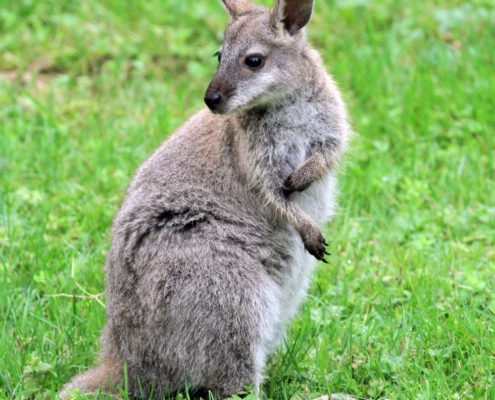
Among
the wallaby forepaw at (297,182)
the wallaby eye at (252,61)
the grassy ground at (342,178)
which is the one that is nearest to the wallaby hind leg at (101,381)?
the grassy ground at (342,178)

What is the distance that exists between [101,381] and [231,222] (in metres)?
1.02

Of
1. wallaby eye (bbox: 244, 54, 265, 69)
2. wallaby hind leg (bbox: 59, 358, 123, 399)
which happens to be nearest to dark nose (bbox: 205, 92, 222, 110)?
wallaby eye (bbox: 244, 54, 265, 69)

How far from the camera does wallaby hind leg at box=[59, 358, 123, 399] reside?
4.47m

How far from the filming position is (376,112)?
24.1ft

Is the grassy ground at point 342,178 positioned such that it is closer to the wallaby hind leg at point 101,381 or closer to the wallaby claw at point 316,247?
the wallaby hind leg at point 101,381

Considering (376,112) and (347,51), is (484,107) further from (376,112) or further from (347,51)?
(347,51)

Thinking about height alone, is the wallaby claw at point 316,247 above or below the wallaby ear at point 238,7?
below

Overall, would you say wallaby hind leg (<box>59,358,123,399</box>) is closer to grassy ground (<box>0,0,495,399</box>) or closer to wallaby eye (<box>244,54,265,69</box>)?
grassy ground (<box>0,0,495,399</box>)

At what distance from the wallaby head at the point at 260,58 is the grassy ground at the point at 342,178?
50.3 inches

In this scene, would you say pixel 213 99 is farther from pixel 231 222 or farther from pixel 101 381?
pixel 101 381

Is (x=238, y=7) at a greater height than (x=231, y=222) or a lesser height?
greater

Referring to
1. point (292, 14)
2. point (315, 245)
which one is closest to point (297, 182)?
point (315, 245)

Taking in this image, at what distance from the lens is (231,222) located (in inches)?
181

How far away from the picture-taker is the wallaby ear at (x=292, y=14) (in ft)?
15.3
